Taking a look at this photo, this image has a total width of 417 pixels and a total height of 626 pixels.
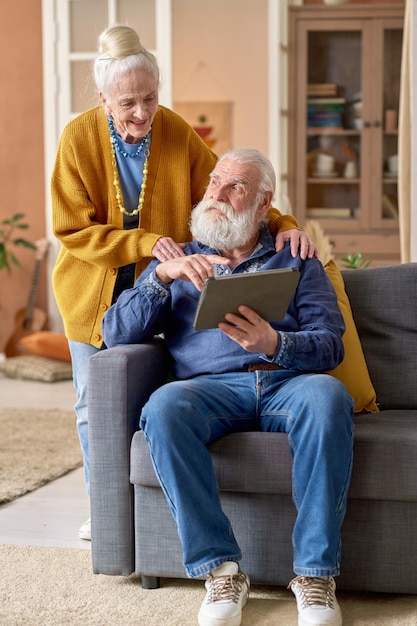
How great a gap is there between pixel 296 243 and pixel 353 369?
15.5 inches

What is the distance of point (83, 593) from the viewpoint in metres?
2.44

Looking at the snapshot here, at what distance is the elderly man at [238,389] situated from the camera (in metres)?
2.21

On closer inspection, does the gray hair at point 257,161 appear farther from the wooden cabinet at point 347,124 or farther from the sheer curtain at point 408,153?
the wooden cabinet at point 347,124

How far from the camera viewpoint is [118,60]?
261 centimetres

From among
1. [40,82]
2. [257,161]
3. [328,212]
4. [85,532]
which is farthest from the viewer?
[40,82]

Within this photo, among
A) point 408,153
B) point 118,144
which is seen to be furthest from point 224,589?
point 408,153

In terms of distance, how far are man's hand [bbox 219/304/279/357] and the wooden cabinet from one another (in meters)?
3.95

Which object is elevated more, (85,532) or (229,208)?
(229,208)

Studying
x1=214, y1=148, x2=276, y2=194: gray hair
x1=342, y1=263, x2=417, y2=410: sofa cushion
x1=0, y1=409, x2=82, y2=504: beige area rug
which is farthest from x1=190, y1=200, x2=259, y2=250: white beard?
x1=0, y1=409, x2=82, y2=504: beige area rug

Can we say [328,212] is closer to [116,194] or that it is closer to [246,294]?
[116,194]

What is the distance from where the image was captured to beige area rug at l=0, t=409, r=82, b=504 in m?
3.60

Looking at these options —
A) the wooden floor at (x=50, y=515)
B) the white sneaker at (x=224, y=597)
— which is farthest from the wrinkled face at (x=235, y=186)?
the wooden floor at (x=50, y=515)

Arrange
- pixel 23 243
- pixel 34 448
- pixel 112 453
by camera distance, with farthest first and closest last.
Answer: pixel 23 243
pixel 34 448
pixel 112 453

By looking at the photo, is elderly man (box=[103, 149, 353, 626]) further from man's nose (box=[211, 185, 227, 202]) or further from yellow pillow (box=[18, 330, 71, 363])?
yellow pillow (box=[18, 330, 71, 363])
